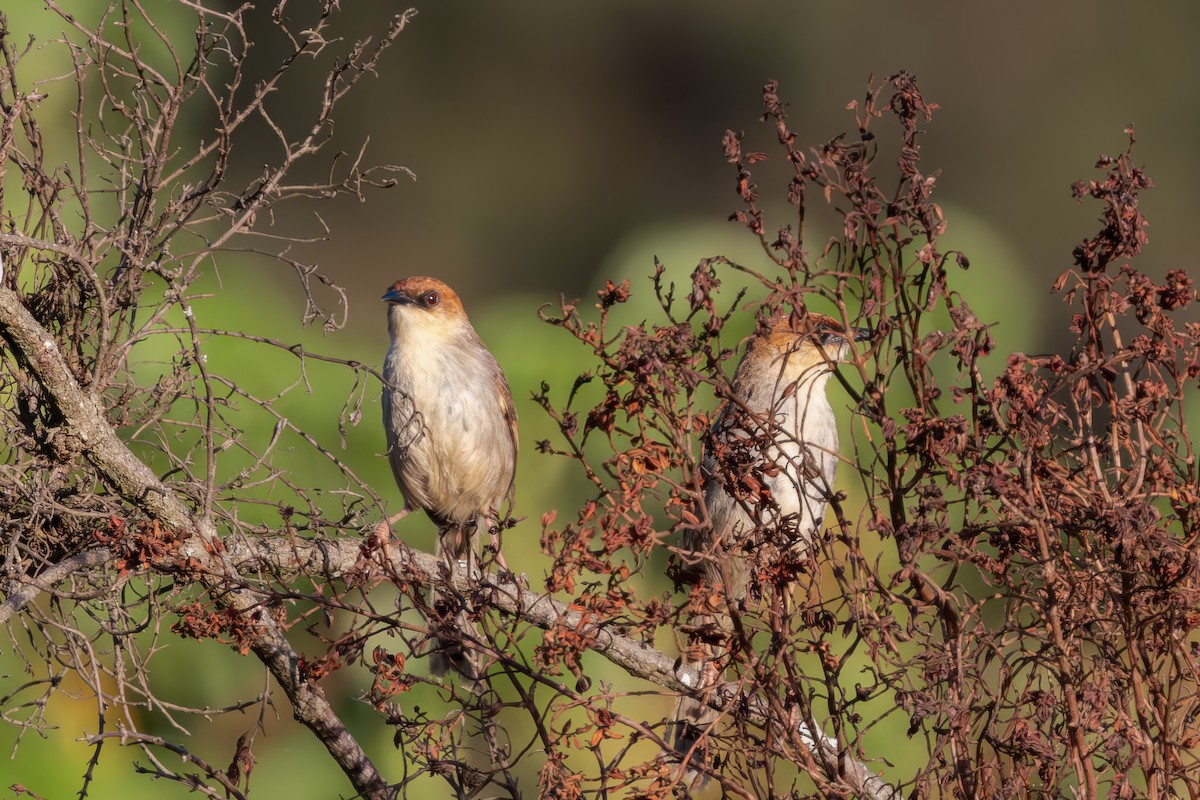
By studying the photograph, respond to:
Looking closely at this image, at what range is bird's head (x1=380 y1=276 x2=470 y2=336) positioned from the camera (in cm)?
462

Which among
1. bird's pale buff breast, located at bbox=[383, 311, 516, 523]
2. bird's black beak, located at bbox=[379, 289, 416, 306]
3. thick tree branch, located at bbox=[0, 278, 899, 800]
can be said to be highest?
bird's black beak, located at bbox=[379, 289, 416, 306]

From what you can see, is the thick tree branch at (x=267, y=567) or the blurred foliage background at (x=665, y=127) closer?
the thick tree branch at (x=267, y=567)

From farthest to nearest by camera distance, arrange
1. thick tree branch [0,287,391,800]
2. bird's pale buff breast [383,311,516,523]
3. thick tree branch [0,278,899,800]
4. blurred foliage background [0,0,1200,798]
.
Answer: blurred foliage background [0,0,1200,798] → bird's pale buff breast [383,311,516,523] → thick tree branch [0,287,391,800] → thick tree branch [0,278,899,800]

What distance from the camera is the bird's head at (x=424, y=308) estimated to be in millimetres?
4625

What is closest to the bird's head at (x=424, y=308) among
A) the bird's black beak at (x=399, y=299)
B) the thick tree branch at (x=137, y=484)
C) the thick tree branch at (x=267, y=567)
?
the bird's black beak at (x=399, y=299)

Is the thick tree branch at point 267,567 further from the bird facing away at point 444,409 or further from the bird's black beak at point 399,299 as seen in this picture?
the bird's black beak at point 399,299

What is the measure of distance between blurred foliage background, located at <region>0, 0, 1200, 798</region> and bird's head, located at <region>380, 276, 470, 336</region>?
4.25 meters

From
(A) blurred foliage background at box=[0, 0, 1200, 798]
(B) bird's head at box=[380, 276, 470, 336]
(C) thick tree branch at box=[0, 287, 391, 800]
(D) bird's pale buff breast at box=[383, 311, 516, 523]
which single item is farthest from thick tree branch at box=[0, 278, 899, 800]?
(A) blurred foliage background at box=[0, 0, 1200, 798]

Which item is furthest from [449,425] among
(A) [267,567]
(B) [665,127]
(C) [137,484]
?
(B) [665,127]

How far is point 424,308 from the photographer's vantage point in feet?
15.2

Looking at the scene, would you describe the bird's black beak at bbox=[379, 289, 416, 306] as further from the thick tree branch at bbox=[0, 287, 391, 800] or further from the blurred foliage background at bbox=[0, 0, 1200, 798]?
the blurred foliage background at bbox=[0, 0, 1200, 798]

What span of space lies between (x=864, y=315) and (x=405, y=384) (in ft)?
8.39

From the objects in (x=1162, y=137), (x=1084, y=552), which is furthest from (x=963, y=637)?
(x=1162, y=137)

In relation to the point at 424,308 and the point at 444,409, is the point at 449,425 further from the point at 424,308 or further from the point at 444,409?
the point at 424,308
